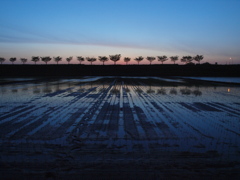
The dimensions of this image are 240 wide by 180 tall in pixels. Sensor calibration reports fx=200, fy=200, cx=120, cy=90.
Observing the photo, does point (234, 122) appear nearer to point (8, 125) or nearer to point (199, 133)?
point (199, 133)

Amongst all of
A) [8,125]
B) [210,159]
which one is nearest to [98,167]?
[210,159]

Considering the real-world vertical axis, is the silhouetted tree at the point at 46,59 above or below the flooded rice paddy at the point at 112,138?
above

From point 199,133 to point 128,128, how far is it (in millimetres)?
1874

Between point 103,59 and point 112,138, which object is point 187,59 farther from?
point 112,138

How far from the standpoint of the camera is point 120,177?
122 inches

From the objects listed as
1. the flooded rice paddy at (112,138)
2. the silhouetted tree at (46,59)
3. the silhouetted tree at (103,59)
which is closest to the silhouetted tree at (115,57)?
the silhouetted tree at (103,59)

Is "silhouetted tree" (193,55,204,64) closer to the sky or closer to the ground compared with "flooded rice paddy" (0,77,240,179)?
closer to the sky

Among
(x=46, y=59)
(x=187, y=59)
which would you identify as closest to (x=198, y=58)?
(x=187, y=59)

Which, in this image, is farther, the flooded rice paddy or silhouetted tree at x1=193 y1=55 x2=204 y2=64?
silhouetted tree at x1=193 y1=55 x2=204 y2=64

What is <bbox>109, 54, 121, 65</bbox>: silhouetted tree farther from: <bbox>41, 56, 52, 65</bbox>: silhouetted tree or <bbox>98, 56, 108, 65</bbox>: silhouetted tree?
<bbox>41, 56, 52, 65</bbox>: silhouetted tree

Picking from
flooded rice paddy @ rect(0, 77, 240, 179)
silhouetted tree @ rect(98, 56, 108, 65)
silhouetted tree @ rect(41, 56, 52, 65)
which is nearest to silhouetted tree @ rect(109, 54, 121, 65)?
silhouetted tree @ rect(98, 56, 108, 65)

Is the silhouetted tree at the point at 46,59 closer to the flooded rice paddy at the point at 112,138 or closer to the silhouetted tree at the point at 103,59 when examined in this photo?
the silhouetted tree at the point at 103,59

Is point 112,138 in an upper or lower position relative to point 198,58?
lower

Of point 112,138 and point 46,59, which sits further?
point 46,59
